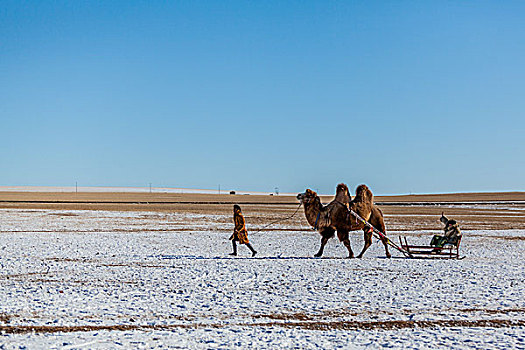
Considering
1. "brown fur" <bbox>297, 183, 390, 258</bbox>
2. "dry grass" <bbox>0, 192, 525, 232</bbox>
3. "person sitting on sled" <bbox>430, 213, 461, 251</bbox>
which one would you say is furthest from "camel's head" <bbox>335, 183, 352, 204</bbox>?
"dry grass" <bbox>0, 192, 525, 232</bbox>

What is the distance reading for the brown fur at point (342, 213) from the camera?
16.0 m

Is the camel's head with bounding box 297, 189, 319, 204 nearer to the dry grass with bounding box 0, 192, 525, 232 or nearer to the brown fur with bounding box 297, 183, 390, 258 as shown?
the brown fur with bounding box 297, 183, 390, 258

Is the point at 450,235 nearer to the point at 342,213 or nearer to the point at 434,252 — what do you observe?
the point at 434,252

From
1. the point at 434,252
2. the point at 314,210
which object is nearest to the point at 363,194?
the point at 314,210

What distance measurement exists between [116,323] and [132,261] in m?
7.15

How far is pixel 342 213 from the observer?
1606 centimetres

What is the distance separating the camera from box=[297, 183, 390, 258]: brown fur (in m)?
16.0

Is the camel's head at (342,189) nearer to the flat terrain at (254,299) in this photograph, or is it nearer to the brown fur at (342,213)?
the brown fur at (342,213)

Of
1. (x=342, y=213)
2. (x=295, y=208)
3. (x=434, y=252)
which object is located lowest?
(x=434, y=252)

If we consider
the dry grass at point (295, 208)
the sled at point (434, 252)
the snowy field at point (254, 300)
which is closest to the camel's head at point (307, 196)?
the snowy field at point (254, 300)

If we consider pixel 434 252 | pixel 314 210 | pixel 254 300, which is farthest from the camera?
pixel 314 210

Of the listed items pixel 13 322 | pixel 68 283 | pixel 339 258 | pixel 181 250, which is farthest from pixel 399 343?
pixel 181 250

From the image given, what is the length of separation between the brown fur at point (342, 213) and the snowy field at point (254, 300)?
0.82 m

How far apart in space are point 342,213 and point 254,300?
21.0 feet
